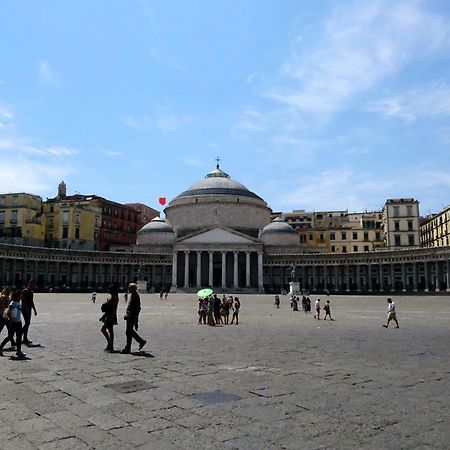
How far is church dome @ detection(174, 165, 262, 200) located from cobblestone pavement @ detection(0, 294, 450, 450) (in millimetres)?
83058

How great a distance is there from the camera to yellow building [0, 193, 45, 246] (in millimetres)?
76875

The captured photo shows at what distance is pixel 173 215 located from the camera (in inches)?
3871

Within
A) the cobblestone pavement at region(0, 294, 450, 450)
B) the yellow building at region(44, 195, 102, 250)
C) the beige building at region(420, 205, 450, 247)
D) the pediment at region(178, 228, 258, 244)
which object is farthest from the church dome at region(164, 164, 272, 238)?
the cobblestone pavement at region(0, 294, 450, 450)

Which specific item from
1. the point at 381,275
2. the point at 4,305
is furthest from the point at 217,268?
the point at 4,305

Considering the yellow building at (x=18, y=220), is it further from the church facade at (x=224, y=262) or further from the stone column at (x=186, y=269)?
the stone column at (x=186, y=269)

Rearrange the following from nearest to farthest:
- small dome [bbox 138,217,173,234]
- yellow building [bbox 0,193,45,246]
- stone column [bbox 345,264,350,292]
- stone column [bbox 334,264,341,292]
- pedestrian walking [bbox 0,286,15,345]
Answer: pedestrian walking [bbox 0,286,15,345] < yellow building [bbox 0,193,45,246] < stone column [bbox 345,264,350,292] < stone column [bbox 334,264,341,292] < small dome [bbox 138,217,173,234]

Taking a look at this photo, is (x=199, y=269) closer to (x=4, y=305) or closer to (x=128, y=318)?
(x=4, y=305)

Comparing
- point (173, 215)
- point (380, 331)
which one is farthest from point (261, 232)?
point (380, 331)

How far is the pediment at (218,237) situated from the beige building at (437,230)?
→ 31904 mm

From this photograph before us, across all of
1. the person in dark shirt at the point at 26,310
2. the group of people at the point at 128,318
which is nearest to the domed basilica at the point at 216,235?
the person in dark shirt at the point at 26,310

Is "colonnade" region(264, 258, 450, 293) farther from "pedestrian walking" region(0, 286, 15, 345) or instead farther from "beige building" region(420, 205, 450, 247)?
"pedestrian walking" region(0, 286, 15, 345)

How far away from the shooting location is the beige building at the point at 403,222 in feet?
281

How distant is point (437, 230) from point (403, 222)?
6214 millimetres

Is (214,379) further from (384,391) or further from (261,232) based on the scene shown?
(261,232)
